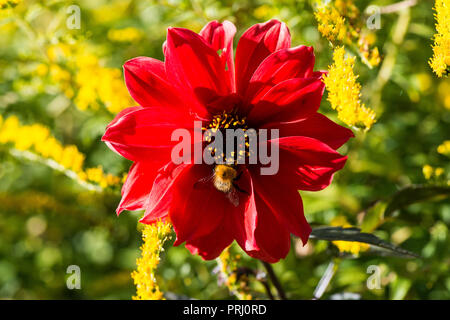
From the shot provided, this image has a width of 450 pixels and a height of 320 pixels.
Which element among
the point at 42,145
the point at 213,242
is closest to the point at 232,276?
the point at 213,242

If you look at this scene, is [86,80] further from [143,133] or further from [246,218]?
[246,218]

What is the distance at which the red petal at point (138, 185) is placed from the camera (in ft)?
2.88

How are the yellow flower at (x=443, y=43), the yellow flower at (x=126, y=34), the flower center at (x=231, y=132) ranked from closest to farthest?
the yellow flower at (x=443, y=43) → the flower center at (x=231, y=132) → the yellow flower at (x=126, y=34)

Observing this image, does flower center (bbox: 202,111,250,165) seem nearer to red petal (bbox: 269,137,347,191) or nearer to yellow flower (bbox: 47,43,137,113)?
red petal (bbox: 269,137,347,191)

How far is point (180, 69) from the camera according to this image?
850 millimetres

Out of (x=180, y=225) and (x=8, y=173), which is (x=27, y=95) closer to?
(x=8, y=173)

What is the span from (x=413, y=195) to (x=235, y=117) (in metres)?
0.41

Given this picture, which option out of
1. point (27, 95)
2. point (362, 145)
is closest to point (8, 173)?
point (27, 95)

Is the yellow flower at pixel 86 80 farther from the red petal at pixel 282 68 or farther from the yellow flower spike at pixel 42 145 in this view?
the red petal at pixel 282 68

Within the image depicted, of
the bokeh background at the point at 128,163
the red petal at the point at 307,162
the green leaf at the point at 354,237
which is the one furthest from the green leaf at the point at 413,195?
the red petal at the point at 307,162

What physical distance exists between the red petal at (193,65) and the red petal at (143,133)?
0.20ft

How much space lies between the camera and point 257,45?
2.94 ft

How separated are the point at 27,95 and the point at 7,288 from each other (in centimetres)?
76

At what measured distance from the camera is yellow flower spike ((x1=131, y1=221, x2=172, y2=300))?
864 millimetres
